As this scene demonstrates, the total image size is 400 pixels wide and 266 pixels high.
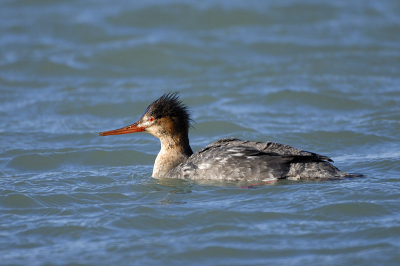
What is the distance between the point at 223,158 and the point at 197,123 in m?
3.82

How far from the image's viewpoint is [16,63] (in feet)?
52.6

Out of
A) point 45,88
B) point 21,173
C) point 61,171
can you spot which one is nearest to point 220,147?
point 61,171

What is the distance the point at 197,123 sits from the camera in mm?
11852

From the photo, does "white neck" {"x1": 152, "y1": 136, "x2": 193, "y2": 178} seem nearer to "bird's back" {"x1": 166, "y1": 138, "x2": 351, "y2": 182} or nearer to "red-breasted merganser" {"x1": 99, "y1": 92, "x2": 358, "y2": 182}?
"red-breasted merganser" {"x1": 99, "y1": 92, "x2": 358, "y2": 182}

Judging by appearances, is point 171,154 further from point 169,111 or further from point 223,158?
point 223,158

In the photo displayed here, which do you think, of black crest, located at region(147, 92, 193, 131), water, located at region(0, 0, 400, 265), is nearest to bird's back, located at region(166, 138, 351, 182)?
water, located at region(0, 0, 400, 265)

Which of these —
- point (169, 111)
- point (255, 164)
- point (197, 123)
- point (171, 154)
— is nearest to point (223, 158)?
point (255, 164)

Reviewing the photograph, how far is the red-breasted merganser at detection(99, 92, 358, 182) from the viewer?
7.84m

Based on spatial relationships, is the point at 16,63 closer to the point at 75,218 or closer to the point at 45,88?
the point at 45,88

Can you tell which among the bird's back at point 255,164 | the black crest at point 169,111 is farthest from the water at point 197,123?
the black crest at point 169,111

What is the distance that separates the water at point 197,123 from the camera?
19.9 ft

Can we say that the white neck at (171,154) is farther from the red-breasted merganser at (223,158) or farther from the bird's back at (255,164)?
the bird's back at (255,164)

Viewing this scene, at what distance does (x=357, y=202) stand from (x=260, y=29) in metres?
12.7

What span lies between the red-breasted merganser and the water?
0.31 metres
